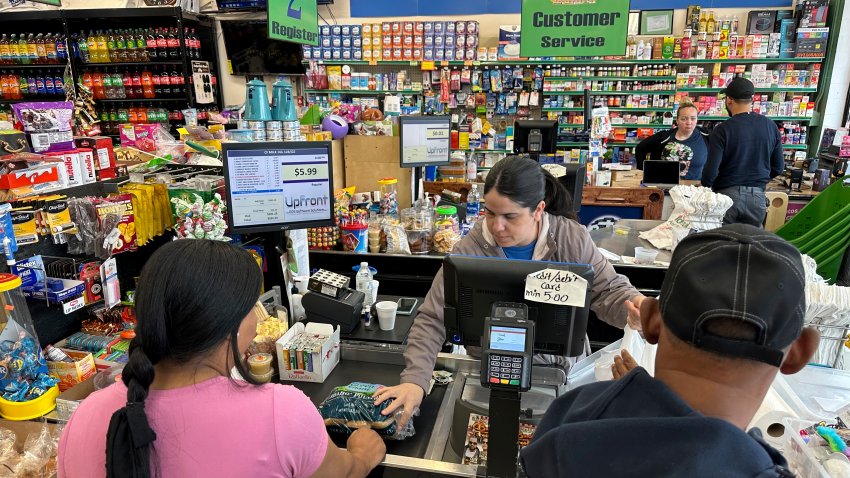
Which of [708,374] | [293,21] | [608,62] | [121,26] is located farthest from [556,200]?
[121,26]

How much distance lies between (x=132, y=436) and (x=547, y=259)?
4.99 ft

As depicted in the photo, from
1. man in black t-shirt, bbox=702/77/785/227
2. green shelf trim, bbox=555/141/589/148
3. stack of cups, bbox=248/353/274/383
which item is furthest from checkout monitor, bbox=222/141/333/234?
green shelf trim, bbox=555/141/589/148

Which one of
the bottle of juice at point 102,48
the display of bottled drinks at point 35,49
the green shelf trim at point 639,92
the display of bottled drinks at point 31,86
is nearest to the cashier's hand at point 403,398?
the green shelf trim at point 639,92

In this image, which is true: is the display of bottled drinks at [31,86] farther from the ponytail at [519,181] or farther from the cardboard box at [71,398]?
the ponytail at [519,181]

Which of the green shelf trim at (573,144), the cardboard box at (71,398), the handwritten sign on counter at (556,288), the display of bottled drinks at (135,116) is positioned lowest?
the cardboard box at (71,398)

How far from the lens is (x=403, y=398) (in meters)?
1.59

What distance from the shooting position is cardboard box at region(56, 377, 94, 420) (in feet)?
5.63

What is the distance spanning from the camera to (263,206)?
96.4 inches

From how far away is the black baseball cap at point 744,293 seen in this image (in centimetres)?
71

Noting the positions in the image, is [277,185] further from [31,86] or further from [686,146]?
[31,86]

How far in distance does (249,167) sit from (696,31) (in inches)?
258

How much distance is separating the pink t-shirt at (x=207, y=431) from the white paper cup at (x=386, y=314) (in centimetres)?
116

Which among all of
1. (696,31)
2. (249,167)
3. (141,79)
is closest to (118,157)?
(249,167)

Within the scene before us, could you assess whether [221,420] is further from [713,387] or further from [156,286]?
[713,387]
